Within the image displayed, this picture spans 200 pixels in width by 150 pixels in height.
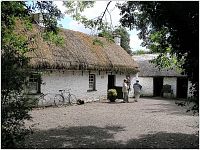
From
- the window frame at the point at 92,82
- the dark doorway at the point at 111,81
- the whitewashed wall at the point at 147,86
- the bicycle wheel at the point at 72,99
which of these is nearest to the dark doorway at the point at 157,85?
the whitewashed wall at the point at 147,86

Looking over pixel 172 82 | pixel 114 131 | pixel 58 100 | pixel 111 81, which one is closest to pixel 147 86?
pixel 172 82

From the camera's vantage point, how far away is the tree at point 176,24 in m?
7.33

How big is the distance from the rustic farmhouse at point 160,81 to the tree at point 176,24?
23806 mm

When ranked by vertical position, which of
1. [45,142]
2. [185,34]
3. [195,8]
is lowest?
[45,142]

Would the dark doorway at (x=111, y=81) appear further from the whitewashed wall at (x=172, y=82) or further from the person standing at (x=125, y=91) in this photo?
the whitewashed wall at (x=172, y=82)

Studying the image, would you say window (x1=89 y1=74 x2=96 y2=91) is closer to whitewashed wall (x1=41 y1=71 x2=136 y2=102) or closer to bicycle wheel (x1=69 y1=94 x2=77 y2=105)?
whitewashed wall (x1=41 y1=71 x2=136 y2=102)

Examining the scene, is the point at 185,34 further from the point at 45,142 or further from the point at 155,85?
the point at 155,85

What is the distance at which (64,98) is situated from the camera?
2250cm

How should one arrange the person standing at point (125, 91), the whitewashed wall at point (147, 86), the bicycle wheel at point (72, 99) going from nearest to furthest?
the bicycle wheel at point (72, 99) < the person standing at point (125, 91) < the whitewashed wall at point (147, 86)

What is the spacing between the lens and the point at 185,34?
7.61m

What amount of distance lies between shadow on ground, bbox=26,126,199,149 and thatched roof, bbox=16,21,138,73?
26.1ft

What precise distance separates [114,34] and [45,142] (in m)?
5.48

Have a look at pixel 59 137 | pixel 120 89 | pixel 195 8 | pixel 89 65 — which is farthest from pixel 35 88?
pixel 195 8

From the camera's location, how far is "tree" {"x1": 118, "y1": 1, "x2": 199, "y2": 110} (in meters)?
7.33
